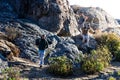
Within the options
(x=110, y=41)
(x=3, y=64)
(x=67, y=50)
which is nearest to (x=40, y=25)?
(x=67, y=50)

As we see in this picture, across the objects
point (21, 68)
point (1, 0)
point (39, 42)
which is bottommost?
point (21, 68)

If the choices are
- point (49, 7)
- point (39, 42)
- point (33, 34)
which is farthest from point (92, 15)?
point (39, 42)

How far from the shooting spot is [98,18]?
31.9m

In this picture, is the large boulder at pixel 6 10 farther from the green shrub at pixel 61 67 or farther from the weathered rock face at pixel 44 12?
the green shrub at pixel 61 67

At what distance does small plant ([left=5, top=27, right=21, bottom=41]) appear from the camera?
2195 cm

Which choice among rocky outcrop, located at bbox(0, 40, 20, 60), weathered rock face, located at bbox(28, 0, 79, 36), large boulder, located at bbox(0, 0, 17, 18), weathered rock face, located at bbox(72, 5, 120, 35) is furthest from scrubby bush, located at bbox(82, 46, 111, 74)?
weathered rock face, located at bbox(72, 5, 120, 35)

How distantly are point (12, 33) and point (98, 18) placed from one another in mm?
11839

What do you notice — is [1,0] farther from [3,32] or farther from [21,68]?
[21,68]

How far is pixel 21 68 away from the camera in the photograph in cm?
1928

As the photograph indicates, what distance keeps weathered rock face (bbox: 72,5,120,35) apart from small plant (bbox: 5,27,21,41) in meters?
9.54

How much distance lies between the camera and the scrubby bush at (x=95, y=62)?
19223 mm

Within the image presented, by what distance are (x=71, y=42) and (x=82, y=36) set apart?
0.96 metres

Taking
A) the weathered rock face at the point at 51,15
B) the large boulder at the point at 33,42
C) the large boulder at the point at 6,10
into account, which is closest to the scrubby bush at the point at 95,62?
the large boulder at the point at 33,42

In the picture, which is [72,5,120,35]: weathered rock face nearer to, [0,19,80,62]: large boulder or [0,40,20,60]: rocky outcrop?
[0,19,80,62]: large boulder
